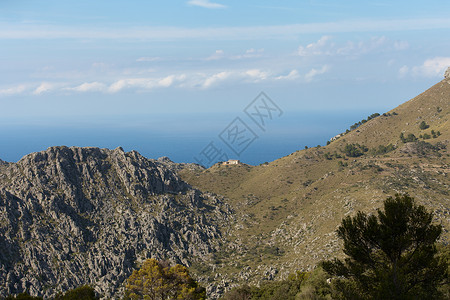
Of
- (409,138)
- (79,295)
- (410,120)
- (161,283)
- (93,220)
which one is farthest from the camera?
(410,120)

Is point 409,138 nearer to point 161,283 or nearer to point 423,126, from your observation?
point 423,126

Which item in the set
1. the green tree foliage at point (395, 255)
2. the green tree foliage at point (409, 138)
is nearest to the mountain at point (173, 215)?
the green tree foliage at point (409, 138)

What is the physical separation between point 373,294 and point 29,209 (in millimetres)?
79133

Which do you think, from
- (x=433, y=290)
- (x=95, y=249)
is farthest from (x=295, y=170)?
(x=433, y=290)

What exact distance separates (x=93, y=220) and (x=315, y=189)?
6035 centimetres

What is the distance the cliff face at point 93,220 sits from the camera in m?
74.9

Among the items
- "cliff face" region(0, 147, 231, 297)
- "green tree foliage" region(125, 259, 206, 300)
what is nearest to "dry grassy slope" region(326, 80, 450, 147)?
"cliff face" region(0, 147, 231, 297)

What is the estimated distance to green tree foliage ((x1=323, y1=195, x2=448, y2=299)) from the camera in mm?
26344

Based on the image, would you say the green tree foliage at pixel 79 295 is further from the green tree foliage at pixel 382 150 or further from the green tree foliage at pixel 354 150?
the green tree foliage at pixel 382 150

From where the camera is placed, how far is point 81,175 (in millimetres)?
93875

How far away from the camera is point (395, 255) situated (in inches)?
1082

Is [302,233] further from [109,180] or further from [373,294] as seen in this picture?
[373,294]

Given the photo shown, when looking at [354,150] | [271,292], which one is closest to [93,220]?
[271,292]

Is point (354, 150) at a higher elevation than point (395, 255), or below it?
higher
